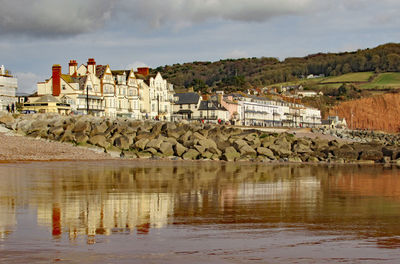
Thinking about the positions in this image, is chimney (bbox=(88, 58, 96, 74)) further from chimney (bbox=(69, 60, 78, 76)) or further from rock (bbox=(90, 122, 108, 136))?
rock (bbox=(90, 122, 108, 136))

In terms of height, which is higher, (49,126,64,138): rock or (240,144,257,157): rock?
(49,126,64,138): rock

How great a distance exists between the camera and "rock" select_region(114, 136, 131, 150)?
3869 centimetres

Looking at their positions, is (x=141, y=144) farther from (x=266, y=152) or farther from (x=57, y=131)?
(x=266, y=152)

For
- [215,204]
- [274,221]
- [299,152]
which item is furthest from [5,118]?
[274,221]

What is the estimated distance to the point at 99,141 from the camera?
1526 inches

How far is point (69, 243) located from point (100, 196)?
273 inches

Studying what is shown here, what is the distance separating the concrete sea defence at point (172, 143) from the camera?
38559mm

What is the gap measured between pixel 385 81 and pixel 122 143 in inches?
6115

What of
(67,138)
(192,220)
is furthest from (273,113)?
(192,220)

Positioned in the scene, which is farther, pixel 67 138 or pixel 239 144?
pixel 239 144

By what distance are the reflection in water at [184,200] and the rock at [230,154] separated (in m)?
10.1

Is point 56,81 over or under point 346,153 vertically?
over

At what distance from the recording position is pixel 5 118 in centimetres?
4419

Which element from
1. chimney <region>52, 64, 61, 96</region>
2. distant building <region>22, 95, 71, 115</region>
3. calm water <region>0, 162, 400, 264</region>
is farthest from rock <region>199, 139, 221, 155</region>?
chimney <region>52, 64, 61, 96</region>
